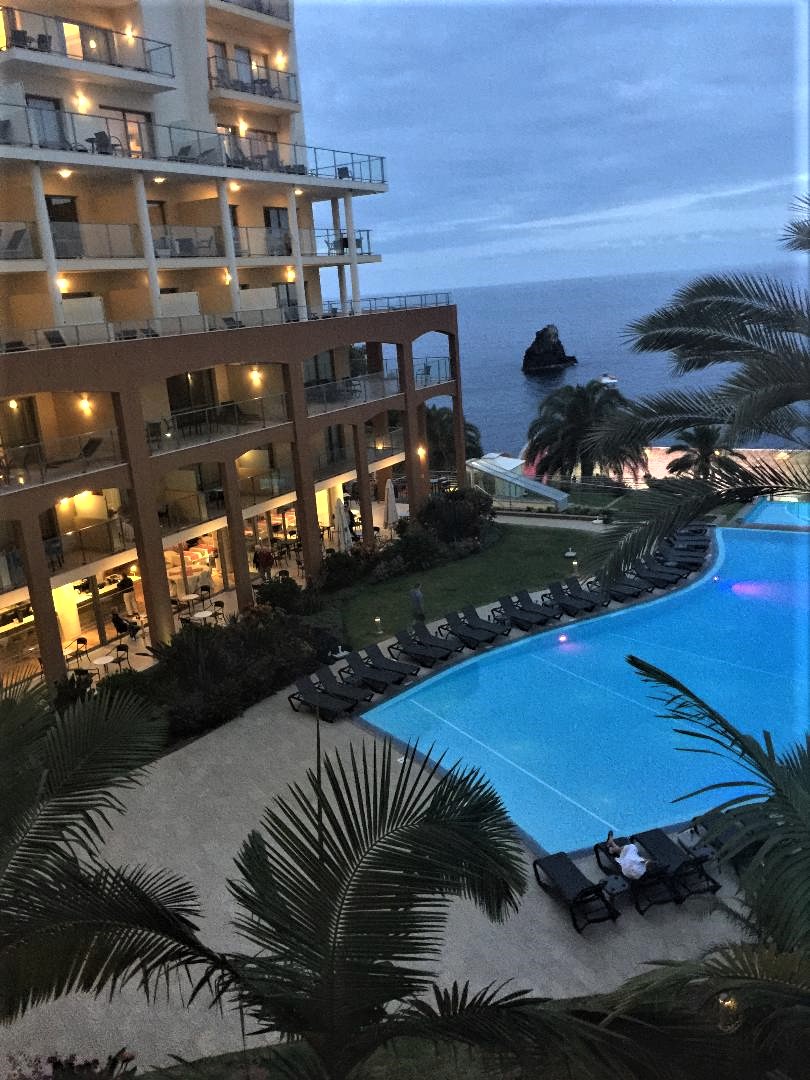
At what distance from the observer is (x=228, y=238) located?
21.8 m

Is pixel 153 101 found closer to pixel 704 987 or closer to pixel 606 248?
pixel 606 248

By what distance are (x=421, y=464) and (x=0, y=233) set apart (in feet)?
43.1

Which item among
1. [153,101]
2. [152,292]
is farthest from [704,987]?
[153,101]

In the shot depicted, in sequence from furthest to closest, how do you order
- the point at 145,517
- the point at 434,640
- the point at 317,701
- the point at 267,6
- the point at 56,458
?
the point at 267,6 < the point at 145,517 < the point at 434,640 < the point at 56,458 < the point at 317,701

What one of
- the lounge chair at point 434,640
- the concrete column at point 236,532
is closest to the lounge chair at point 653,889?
the lounge chair at point 434,640

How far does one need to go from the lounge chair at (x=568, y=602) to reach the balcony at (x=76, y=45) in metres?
14.9

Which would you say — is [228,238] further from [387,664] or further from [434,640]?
[387,664]

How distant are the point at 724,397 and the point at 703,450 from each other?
7532 mm

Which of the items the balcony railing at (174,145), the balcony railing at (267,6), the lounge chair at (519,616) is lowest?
the lounge chair at (519,616)

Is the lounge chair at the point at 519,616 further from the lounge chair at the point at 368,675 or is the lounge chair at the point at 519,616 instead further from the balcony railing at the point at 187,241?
the balcony railing at the point at 187,241

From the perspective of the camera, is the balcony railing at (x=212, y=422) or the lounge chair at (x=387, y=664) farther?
the balcony railing at (x=212, y=422)

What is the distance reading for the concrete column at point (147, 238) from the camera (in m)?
19.4

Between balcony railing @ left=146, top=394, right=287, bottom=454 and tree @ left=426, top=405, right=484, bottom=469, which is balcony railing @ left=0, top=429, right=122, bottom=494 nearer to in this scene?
balcony railing @ left=146, top=394, right=287, bottom=454

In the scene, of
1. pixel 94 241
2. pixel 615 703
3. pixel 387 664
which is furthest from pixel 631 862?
pixel 94 241
